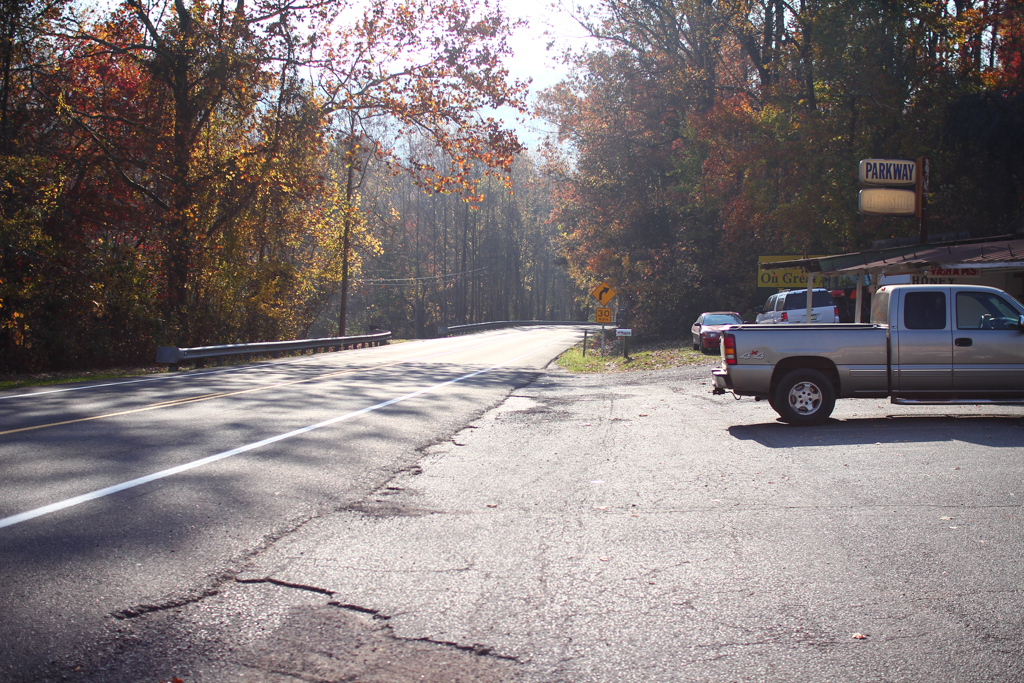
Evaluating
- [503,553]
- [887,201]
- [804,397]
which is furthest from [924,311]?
[503,553]

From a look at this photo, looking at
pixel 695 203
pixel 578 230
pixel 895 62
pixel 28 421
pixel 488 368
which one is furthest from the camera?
pixel 578 230

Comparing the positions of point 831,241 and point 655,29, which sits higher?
point 655,29

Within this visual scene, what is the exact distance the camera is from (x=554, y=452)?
29.9 feet

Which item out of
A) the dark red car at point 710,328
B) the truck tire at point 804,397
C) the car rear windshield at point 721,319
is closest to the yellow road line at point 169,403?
the truck tire at point 804,397

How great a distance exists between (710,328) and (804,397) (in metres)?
15.3

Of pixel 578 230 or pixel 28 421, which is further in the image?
pixel 578 230

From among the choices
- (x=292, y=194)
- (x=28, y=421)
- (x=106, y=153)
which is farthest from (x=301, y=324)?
(x=28, y=421)

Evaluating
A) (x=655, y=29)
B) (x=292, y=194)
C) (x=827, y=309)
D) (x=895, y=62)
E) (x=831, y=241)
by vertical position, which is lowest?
(x=827, y=309)

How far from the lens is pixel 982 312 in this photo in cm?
1096

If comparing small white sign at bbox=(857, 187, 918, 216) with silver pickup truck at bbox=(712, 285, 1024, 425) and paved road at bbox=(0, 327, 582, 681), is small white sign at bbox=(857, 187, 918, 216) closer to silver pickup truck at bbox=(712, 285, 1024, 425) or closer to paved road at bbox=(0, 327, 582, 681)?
silver pickup truck at bbox=(712, 285, 1024, 425)

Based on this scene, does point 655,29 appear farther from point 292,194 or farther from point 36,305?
point 36,305

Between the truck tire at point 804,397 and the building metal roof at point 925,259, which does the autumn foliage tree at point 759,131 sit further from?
the truck tire at point 804,397

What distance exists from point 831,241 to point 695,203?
817 centimetres

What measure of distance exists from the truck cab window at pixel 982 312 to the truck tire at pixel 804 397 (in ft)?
7.15
